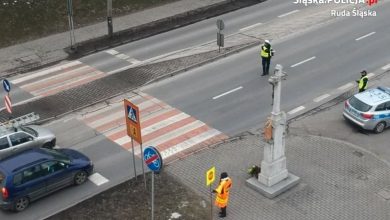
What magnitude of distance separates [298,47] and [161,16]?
8811 millimetres

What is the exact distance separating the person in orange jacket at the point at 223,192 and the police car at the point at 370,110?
7.56 meters

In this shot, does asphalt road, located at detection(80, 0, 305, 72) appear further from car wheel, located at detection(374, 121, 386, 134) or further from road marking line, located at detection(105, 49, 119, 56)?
car wheel, located at detection(374, 121, 386, 134)

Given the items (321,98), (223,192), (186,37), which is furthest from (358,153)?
(186,37)

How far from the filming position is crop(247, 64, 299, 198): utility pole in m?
18.3

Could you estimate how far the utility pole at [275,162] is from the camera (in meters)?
18.3

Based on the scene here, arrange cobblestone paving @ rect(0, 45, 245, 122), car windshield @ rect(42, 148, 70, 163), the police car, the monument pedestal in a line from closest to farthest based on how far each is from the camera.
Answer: the monument pedestal
car windshield @ rect(42, 148, 70, 163)
the police car
cobblestone paving @ rect(0, 45, 245, 122)

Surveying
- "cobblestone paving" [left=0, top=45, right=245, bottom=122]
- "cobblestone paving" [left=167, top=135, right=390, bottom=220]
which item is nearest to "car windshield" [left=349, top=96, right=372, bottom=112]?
"cobblestone paving" [left=167, top=135, right=390, bottom=220]

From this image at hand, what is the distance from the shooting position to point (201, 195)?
62.4ft

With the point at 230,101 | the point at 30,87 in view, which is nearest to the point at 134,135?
the point at 230,101

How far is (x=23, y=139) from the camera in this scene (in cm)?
2125

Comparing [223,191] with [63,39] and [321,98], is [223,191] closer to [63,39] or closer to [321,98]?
[321,98]

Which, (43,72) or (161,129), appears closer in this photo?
(161,129)

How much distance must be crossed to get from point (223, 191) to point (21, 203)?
247 inches

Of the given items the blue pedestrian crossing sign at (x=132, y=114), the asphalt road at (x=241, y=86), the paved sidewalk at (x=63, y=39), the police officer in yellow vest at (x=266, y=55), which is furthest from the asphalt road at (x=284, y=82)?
the paved sidewalk at (x=63, y=39)
